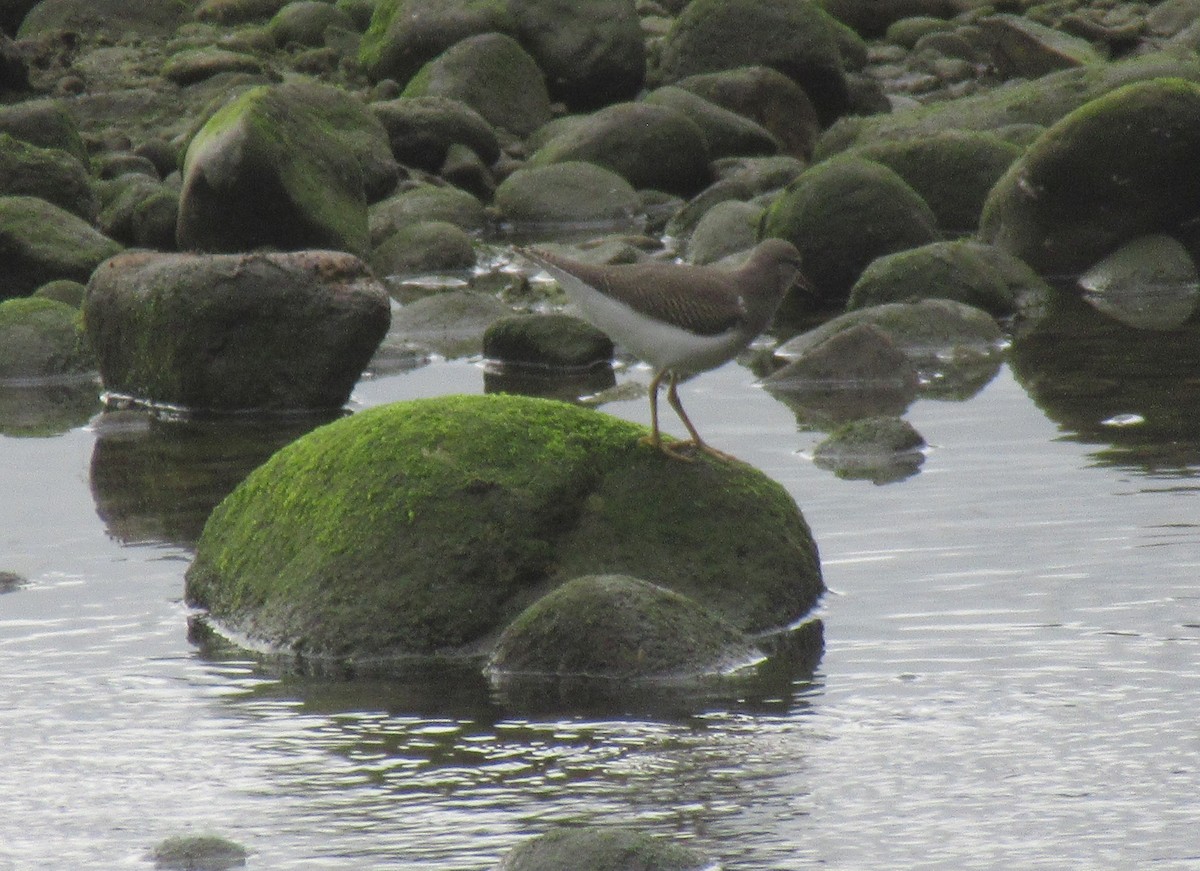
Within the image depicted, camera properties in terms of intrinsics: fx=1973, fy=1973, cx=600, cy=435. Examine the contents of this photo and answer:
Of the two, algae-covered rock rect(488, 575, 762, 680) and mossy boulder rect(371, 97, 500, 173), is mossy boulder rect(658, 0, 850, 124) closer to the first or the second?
mossy boulder rect(371, 97, 500, 173)

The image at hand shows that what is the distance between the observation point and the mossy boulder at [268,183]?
15.9 meters

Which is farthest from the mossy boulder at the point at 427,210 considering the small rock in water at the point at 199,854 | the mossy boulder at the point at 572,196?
the small rock in water at the point at 199,854

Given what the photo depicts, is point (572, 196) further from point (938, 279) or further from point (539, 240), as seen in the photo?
point (938, 279)

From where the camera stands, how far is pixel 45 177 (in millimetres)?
18906

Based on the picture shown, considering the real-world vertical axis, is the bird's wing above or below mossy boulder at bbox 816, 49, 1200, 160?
below

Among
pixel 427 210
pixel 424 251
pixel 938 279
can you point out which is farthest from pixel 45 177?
pixel 938 279

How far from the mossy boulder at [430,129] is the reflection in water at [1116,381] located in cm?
937

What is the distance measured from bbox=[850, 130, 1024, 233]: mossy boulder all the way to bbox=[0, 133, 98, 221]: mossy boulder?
7.53 metres

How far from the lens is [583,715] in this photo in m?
6.70

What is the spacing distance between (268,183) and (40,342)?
7.73ft

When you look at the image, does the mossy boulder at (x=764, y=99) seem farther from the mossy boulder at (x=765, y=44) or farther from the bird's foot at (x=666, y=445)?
the bird's foot at (x=666, y=445)

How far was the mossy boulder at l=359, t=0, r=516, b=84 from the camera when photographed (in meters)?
26.3

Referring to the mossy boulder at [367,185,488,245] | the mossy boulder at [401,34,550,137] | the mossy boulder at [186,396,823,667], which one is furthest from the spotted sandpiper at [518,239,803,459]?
the mossy boulder at [401,34,550,137]

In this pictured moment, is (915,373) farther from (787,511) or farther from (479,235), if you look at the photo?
(479,235)
